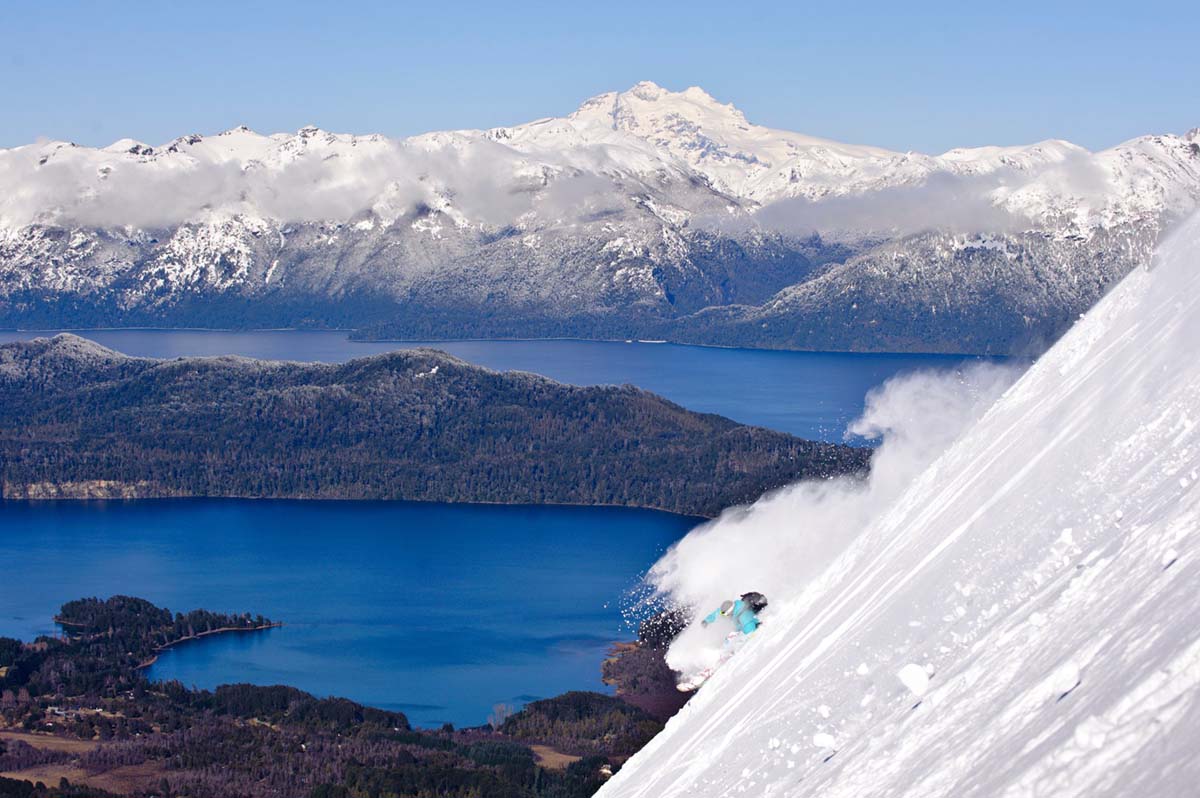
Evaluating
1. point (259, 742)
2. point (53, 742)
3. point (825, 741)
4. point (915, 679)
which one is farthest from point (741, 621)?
point (53, 742)

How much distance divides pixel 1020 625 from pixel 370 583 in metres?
117

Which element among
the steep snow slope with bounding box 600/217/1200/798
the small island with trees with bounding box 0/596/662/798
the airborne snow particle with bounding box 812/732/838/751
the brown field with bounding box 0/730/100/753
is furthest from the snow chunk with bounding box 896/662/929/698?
the brown field with bounding box 0/730/100/753

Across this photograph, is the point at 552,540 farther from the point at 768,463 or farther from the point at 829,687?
the point at 829,687

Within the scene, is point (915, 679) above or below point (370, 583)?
below

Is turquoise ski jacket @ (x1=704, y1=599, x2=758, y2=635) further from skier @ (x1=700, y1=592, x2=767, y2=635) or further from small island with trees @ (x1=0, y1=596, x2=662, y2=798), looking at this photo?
small island with trees @ (x1=0, y1=596, x2=662, y2=798)

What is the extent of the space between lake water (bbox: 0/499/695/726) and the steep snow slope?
67.4m

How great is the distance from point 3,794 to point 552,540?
89.3m

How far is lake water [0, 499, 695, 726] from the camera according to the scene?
9625cm

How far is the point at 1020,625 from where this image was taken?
12.9 metres

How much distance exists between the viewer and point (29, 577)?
13038cm

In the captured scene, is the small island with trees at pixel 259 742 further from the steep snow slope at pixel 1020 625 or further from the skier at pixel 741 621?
the steep snow slope at pixel 1020 625

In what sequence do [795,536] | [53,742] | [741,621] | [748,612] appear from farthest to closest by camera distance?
[53,742], [795,536], [741,621], [748,612]

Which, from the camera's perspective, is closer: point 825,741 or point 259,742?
point 825,741

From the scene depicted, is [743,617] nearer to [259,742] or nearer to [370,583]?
[259,742]
